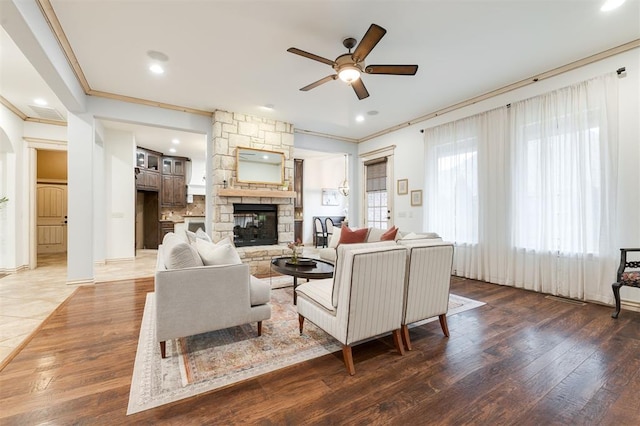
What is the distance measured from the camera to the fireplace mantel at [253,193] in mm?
5070

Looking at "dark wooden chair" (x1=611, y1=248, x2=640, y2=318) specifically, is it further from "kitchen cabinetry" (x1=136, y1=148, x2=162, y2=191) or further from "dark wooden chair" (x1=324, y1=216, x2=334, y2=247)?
"kitchen cabinetry" (x1=136, y1=148, x2=162, y2=191)

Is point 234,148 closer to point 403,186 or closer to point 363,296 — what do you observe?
point 403,186

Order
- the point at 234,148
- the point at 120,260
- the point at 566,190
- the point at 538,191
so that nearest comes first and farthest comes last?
1. the point at 566,190
2. the point at 538,191
3. the point at 234,148
4. the point at 120,260

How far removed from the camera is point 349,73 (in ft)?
9.59

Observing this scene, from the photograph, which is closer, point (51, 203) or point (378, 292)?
point (378, 292)

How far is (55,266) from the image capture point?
5.68 meters

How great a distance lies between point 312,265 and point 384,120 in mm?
3785

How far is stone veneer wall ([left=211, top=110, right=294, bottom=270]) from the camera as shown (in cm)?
512

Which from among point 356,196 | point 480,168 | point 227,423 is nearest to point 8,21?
point 227,423

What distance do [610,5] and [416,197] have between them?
3591mm

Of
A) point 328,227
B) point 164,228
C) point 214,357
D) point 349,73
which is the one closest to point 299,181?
point 328,227

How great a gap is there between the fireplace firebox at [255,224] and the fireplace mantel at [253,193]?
369mm

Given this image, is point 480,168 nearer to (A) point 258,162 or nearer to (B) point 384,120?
(B) point 384,120

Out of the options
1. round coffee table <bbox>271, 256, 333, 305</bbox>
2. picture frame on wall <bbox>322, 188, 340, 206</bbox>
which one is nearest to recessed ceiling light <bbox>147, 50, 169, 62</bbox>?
round coffee table <bbox>271, 256, 333, 305</bbox>
